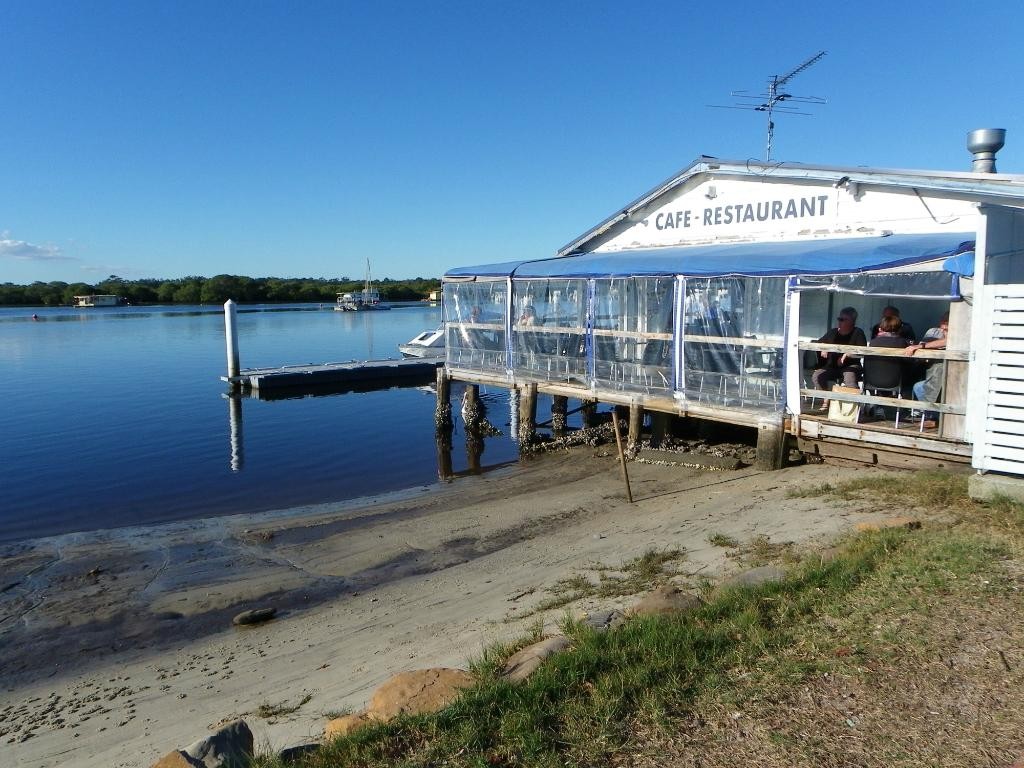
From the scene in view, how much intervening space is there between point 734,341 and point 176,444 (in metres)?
16.1

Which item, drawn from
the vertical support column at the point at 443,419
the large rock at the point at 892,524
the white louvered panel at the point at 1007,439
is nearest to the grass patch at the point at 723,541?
the large rock at the point at 892,524

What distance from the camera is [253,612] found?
8.76 meters

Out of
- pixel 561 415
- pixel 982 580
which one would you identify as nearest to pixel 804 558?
pixel 982 580

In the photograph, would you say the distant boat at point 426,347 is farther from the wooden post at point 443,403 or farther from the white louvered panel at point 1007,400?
A: the white louvered panel at point 1007,400

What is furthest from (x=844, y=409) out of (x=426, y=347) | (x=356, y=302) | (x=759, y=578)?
(x=356, y=302)

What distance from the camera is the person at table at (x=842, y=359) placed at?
1121cm

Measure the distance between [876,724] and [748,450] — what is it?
34.0 feet

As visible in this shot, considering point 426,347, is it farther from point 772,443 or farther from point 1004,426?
point 1004,426

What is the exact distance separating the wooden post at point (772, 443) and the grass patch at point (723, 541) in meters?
3.61

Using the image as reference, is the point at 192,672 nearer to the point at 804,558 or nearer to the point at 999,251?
the point at 804,558

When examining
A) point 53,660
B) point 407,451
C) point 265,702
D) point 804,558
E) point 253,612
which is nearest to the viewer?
point 265,702

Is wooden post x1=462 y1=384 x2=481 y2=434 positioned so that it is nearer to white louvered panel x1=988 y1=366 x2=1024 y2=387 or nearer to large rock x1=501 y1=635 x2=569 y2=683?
white louvered panel x1=988 y1=366 x2=1024 y2=387

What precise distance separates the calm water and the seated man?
9.07 metres

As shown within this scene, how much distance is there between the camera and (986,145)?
1352cm
